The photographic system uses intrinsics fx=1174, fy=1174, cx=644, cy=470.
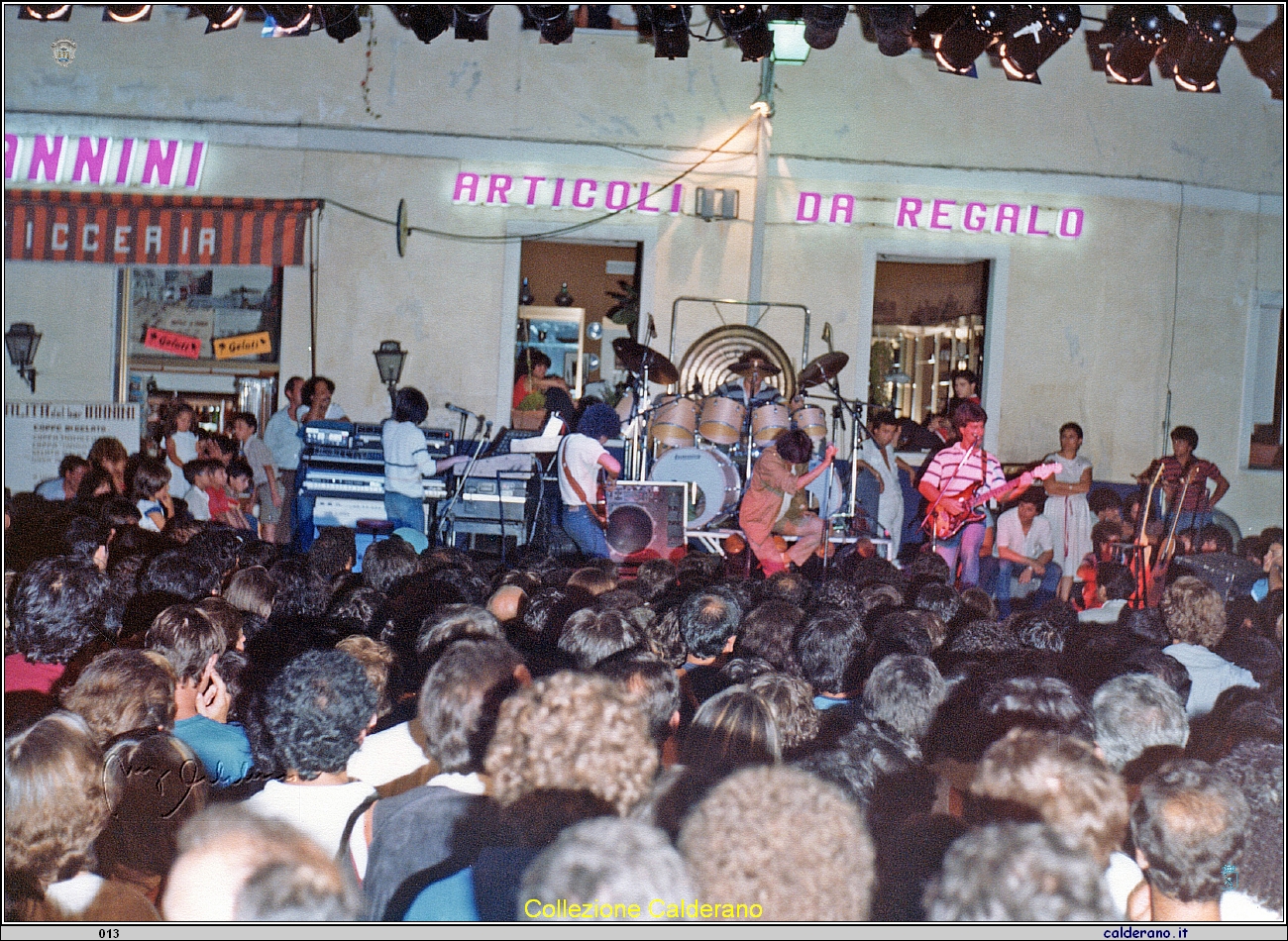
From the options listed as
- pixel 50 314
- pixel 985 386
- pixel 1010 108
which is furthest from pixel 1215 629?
pixel 50 314

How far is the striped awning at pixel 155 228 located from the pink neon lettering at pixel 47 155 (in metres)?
0.22

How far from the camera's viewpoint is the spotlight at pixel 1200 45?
778cm

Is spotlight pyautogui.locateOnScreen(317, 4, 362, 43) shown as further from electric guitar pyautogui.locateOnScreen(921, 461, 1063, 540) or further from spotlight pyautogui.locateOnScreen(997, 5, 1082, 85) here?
electric guitar pyautogui.locateOnScreen(921, 461, 1063, 540)

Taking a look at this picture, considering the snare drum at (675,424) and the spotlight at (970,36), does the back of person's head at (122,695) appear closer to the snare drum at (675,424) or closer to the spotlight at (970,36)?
the snare drum at (675,424)

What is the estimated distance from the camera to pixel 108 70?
37.2 ft

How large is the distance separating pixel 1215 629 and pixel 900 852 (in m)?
2.19

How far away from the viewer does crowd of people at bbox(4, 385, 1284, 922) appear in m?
1.73

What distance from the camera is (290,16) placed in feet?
26.9

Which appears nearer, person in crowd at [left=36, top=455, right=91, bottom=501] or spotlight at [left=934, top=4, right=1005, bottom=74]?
spotlight at [left=934, top=4, right=1005, bottom=74]

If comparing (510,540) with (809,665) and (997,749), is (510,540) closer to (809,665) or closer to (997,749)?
(809,665)

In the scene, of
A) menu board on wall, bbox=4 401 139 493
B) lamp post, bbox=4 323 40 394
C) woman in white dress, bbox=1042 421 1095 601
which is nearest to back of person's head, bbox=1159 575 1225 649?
woman in white dress, bbox=1042 421 1095 601

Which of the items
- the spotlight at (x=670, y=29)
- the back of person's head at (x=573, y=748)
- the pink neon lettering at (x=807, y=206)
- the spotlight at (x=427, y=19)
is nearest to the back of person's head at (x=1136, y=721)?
the back of person's head at (x=573, y=748)

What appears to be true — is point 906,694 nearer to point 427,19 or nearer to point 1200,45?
point 1200,45

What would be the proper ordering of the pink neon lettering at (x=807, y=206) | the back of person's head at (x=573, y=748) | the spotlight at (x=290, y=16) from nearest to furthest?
1. the back of person's head at (x=573, y=748)
2. the spotlight at (x=290, y=16)
3. the pink neon lettering at (x=807, y=206)
